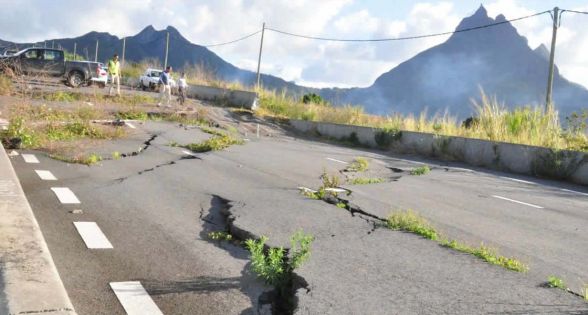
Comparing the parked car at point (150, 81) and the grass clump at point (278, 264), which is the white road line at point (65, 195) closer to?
the grass clump at point (278, 264)

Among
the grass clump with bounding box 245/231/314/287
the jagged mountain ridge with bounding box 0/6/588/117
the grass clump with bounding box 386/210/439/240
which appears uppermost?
the jagged mountain ridge with bounding box 0/6/588/117

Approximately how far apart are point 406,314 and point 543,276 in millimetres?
1608

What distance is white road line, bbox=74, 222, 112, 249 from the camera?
5.18 meters

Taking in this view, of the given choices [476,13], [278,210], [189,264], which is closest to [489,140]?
[278,210]

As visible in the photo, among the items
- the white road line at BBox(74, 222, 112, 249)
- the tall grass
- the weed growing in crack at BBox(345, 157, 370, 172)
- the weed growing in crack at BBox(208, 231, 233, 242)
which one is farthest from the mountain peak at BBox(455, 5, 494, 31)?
the white road line at BBox(74, 222, 112, 249)

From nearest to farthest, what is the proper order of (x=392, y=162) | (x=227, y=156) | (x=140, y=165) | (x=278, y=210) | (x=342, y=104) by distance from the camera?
(x=278, y=210) < (x=140, y=165) < (x=227, y=156) < (x=392, y=162) < (x=342, y=104)

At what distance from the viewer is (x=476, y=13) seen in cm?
11025

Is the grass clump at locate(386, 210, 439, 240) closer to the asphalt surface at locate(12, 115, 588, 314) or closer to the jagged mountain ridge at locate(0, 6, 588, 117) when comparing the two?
the asphalt surface at locate(12, 115, 588, 314)

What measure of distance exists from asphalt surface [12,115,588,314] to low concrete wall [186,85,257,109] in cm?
1874

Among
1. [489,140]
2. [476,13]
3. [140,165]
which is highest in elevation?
[476,13]

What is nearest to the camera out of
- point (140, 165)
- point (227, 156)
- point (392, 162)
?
point (140, 165)

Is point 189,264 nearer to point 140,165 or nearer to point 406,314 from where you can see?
point 406,314

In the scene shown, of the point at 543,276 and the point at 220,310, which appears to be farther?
the point at 543,276

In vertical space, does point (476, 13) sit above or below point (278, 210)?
above
